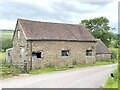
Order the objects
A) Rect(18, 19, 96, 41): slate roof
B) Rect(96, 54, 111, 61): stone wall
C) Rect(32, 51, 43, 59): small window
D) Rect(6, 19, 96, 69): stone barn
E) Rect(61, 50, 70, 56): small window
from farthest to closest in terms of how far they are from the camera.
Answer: Rect(96, 54, 111, 61): stone wall, Rect(61, 50, 70, 56): small window, Rect(18, 19, 96, 41): slate roof, Rect(32, 51, 43, 59): small window, Rect(6, 19, 96, 69): stone barn

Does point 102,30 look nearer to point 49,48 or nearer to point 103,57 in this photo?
point 103,57

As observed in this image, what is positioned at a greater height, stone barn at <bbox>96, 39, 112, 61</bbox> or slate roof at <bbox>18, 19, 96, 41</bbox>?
slate roof at <bbox>18, 19, 96, 41</bbox>

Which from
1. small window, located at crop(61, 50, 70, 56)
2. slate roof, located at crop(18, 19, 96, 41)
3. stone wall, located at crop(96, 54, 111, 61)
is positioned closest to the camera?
slate roof, located at crop(18, 19, 96, 41)

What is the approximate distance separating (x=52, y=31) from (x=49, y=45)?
117 inches

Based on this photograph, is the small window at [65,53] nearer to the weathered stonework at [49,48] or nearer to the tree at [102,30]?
the weathered stonework at [49,48]

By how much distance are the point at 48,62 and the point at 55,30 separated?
521 centimetres

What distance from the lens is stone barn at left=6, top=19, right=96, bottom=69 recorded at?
106ft

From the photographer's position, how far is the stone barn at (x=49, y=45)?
3225 cm

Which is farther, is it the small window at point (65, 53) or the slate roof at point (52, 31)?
the small window at point (65, 53)

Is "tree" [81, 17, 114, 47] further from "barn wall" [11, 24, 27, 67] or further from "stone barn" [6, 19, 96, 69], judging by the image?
"barn wall" [11, 24, 27, 67]

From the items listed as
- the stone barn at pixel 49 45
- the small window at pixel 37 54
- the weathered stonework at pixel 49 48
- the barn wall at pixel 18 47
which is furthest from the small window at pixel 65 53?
the barn wall at pixel 18 47

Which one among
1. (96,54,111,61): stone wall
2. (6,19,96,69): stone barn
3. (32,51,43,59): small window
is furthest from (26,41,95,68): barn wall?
(96,54,111,61): stone wall

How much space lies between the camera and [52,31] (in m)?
35.8

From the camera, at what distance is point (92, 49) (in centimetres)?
3881
